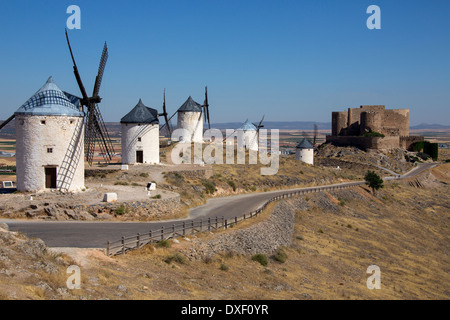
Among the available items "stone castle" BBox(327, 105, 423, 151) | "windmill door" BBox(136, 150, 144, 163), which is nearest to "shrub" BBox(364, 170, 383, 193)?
"stone castle" BBox(327, 105, 423, 151)

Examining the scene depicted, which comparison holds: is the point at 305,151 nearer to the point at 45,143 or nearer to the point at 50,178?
the point at 50,178

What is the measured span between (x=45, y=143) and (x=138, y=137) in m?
13.9

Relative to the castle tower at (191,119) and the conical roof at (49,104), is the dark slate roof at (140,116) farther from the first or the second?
the conical roof at (49,104)

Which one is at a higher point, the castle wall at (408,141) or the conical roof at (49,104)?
the conical roof at (49,104)

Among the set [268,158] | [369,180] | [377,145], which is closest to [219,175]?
[268,158]

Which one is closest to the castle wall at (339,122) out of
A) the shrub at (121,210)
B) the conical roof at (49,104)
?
the conical roof at (49,104)

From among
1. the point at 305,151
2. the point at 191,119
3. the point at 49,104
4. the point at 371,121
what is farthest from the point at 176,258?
the point at 371,121

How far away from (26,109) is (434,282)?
21429mm

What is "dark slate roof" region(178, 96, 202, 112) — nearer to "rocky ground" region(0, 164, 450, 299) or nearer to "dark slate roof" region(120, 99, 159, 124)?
"dark slate roof" region(120, 99, 159, 124)

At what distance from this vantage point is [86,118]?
27.3 metres

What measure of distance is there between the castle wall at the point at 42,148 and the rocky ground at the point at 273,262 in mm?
8510

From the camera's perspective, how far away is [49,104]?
23.4 m

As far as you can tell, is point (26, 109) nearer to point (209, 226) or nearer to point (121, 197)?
point (121, 197)

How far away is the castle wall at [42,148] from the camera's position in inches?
894
